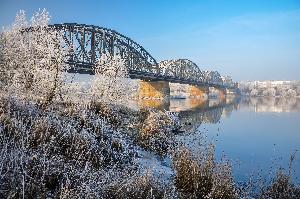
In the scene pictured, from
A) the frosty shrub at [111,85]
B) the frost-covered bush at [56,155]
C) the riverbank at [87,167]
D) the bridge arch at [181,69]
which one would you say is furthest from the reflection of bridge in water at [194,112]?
the bridge arch at [181,69]

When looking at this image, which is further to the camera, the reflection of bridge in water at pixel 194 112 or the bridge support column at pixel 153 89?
the bridge support column at pixel 153 89

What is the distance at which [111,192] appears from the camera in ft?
24.9

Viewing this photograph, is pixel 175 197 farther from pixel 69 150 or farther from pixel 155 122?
pixel 155 122

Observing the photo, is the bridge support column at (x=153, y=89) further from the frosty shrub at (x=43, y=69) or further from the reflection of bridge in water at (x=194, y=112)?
the frosty shrub at (x=43, y=69)

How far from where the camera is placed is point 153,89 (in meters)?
103

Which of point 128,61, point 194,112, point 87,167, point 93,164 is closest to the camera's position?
point 87,167

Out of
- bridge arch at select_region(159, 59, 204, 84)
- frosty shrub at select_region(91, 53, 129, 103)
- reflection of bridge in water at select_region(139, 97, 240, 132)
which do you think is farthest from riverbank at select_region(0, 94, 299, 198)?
bridge arch at select_region(159, 59, 204, 84)

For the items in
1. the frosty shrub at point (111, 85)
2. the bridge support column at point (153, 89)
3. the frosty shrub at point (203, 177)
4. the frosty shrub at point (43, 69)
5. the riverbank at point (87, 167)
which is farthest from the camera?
the bridge support column at point (153, 89)

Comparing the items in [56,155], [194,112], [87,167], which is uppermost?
[56,155]

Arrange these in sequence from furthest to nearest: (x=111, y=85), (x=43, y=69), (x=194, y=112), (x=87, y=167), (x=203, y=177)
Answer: (x=194, y=112), (x=111, y=85), (x=43, y=69), (x=203, y=177), (x=87, y=167)

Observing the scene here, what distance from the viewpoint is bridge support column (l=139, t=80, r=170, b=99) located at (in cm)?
10006

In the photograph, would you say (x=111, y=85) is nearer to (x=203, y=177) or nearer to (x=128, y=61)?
(x=203, y=177)

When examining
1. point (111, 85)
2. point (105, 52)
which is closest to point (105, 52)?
point (105, 52)

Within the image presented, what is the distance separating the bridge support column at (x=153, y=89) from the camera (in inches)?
3939
